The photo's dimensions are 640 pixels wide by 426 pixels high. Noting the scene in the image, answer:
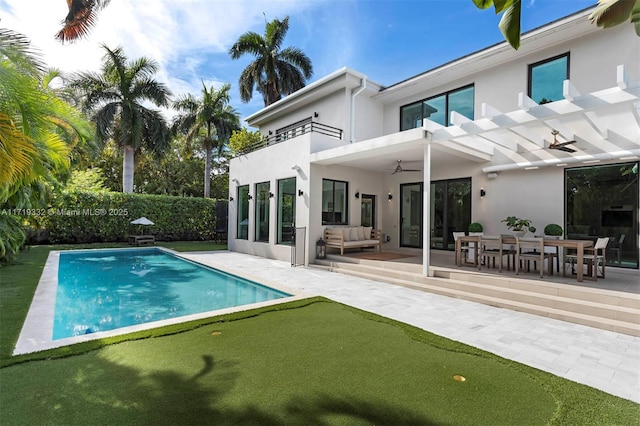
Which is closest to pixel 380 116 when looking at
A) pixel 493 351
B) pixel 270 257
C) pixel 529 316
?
pixel 270 257

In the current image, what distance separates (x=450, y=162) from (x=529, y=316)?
6.79 metres

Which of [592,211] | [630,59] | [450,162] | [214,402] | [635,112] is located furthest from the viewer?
[450,162]

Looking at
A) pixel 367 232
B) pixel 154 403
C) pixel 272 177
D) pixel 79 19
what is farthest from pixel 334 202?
pixel 154 403

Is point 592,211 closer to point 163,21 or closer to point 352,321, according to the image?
point 352,321

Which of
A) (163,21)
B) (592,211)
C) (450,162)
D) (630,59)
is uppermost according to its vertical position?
(163,21)

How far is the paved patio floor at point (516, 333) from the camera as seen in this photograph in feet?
12.6

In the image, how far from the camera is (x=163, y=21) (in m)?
8.45

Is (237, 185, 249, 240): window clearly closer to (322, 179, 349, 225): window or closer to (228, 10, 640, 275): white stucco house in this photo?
(228, 10, 640, 275): white stucco house

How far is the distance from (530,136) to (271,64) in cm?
1851

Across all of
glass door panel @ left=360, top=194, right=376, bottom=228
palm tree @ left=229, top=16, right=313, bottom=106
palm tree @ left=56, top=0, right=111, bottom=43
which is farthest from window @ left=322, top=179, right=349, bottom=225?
palm tree @ left=229, top=16, right=313, bottom=106

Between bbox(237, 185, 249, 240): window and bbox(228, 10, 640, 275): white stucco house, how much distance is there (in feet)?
0.17

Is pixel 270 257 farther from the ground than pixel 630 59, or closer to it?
closer to it

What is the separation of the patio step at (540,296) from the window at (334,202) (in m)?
4.19

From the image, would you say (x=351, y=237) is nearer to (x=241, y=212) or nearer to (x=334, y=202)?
(x=334, y=202)
